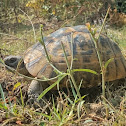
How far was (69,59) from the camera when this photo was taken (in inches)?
86.7

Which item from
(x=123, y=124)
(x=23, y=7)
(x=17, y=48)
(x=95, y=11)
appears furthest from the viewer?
(x=23, y=7)

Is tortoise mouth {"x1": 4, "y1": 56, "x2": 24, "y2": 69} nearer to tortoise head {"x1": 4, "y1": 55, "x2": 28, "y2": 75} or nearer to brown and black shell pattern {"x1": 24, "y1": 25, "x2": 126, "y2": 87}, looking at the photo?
tortoise head {"x1": 4, "y1": 55, "x2": 28, "y2": 75}

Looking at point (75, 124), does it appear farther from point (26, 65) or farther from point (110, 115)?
point (26, 65)

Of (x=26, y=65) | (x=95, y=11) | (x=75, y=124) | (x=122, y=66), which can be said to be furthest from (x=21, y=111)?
(x=95, y=11)

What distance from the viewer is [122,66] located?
8.07 ft

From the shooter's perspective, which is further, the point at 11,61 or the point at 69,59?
the point at 11,61

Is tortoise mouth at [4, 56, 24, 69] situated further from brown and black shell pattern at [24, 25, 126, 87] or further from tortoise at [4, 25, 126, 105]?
brown and black shell pattern at [24, 25, 126, 87]


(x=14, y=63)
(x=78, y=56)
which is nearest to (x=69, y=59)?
(x=78, y=56)

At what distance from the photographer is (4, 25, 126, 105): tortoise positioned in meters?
2.19

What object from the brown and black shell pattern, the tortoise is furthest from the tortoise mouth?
the brown and black shell pattern

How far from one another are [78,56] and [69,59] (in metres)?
0.10

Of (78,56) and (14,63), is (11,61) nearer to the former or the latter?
(14,63)

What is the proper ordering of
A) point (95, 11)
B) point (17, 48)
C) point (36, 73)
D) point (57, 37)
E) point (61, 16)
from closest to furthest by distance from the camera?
point (36, 73), point (57, 37), point (17, 48), point (95, 11), point (61, 16)

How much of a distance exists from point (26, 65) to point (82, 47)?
59 centimetres
